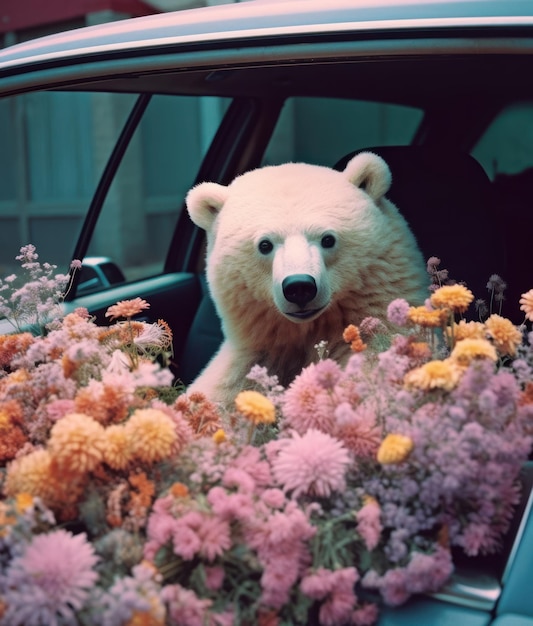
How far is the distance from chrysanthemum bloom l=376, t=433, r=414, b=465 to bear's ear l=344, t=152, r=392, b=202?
776mm

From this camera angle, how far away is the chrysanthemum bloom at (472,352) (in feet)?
3.51

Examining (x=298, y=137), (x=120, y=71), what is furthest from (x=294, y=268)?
(x=298, y=137)

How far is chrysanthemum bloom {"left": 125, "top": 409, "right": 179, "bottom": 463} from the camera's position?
1.01m

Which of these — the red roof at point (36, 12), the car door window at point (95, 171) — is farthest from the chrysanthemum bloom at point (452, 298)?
the car door window at point (95, 171)

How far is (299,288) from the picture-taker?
4.73ft

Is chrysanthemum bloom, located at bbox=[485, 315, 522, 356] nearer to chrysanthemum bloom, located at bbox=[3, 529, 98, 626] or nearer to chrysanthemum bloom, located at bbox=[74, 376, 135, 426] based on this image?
chrysanthemum bloom, located at bbox=[74, 376, 135, 426]

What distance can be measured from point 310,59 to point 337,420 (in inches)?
25.9

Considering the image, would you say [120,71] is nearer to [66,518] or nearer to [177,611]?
[66,518]

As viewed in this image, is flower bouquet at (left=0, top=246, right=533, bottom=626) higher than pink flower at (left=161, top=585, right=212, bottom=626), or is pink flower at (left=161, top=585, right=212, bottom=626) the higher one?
flower bouquet at (left=0, top=246, right=533, bottom=626)

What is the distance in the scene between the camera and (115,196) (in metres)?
9.04

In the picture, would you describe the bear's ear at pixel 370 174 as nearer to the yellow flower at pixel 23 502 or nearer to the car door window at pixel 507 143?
the yellow flower at pixel 23 502

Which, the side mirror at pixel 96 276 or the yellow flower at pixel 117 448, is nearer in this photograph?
the yellow flower at pixel 117 448

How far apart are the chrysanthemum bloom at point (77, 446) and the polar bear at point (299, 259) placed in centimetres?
55

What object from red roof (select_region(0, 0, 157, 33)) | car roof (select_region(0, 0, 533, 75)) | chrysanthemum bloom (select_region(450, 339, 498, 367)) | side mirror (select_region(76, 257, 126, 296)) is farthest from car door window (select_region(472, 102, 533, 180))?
red roof (select_region(0, 0, 157, 33))
